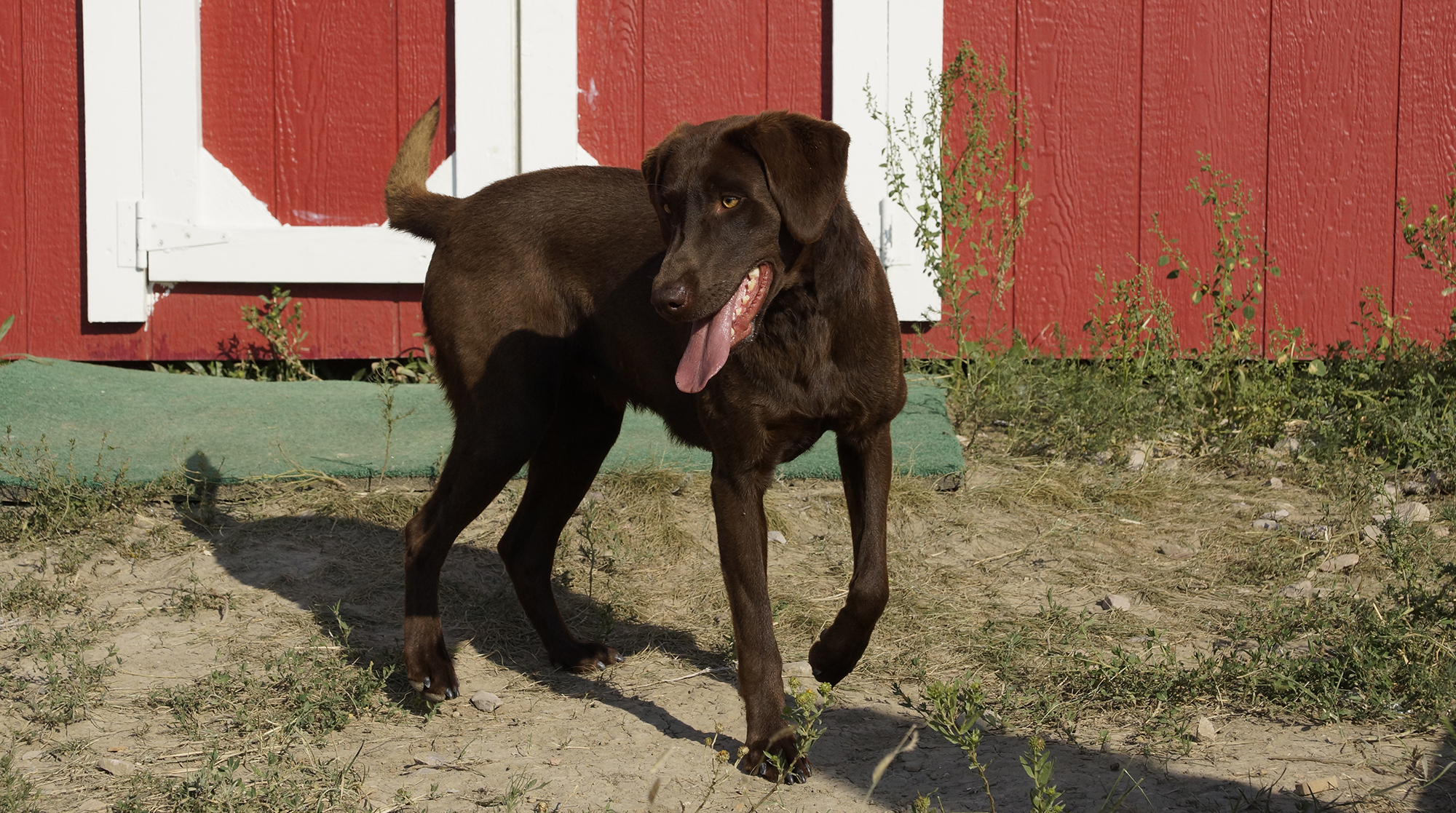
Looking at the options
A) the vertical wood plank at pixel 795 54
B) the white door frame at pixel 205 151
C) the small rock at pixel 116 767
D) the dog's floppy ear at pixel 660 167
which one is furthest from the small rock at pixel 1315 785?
the white door frame at pixel 205 151

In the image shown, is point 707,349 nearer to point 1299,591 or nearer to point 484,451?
point 484,451

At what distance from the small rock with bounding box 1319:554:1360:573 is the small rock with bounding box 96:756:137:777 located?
3.38 metres

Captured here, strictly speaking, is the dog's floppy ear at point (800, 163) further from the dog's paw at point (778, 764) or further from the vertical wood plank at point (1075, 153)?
the vertical wood plank at point (1075, 153)

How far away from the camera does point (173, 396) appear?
514 cm

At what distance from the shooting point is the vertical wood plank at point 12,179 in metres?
5.56

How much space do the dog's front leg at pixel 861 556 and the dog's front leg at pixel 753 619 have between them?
18cm

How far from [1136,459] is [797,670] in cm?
218

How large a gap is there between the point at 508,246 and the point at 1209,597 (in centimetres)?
231

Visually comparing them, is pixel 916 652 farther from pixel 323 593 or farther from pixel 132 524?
Result: pixel 132 524

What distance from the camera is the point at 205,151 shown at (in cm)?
564

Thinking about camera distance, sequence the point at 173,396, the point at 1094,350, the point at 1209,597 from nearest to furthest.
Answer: the point at 1209,597 → the point at 173,396 → the point at 1094,350

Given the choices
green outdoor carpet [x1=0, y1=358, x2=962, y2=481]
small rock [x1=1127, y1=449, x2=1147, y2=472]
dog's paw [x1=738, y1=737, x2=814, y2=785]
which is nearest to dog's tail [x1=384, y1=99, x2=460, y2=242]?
green outdoor carpet [x1=0, y1=358, x2=962, y2=481]

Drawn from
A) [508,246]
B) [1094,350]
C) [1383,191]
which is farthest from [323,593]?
[1383,191]

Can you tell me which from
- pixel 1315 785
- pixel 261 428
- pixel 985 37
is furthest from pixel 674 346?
pixel 985 37
